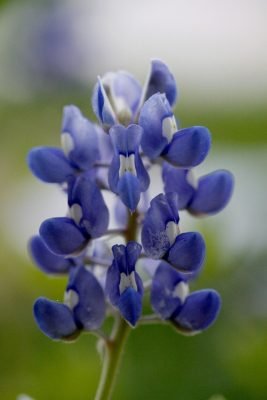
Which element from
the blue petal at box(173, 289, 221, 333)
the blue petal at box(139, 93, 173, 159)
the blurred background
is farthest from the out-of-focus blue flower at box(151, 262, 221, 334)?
the blurred background

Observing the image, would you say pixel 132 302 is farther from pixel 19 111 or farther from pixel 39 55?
pixel 39 55

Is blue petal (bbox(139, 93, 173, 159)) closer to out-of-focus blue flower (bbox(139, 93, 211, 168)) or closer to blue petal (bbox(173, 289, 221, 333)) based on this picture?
out-of-focus blue flower (bbox(139, 93, 211, 168))

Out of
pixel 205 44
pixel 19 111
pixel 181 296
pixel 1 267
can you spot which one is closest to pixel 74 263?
pixel 181 296

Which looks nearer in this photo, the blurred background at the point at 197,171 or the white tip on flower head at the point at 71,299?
the white tip on flower head at the point at 71,299

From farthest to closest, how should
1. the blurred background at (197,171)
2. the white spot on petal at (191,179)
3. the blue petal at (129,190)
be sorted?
the blurred background at (197,171) → the white spot on petal at (191,179) → the blue petal at (129,190)

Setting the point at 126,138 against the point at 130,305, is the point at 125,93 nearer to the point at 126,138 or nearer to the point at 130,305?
the point at 126,138

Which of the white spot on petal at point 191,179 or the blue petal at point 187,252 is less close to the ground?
the white spot on petal at point 191,179

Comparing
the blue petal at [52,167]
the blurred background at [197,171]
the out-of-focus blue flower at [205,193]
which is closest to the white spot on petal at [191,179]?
the out-of-focus blue flower at [205,193]

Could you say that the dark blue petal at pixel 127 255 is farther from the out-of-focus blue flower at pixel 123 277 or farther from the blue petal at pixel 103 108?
the blue petal at pixel 103 108
